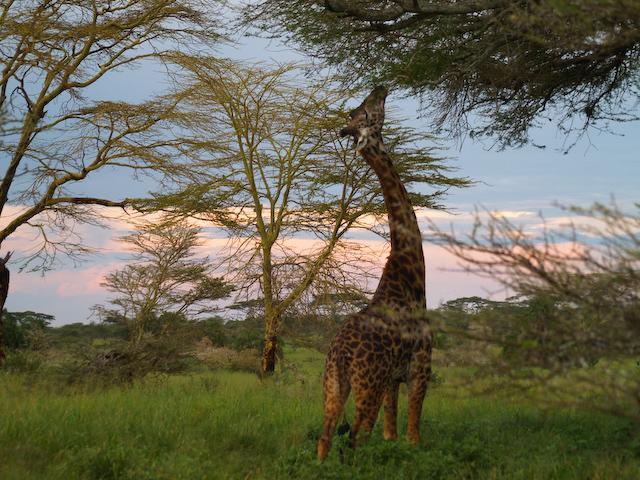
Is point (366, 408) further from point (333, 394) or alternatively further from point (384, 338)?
point (384, 338)

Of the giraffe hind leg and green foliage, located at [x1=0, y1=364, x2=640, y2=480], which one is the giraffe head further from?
green foliage, located at [x1=0, y1=364, x2=640, y2=480]

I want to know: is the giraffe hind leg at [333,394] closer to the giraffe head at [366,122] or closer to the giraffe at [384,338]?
the giraffe at [384,338]

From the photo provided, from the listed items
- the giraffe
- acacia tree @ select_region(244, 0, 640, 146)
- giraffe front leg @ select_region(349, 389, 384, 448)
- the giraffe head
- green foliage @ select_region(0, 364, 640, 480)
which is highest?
acacia tree @ select_region(244, 0, 640, 146)

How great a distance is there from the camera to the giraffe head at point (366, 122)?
7.01 metres

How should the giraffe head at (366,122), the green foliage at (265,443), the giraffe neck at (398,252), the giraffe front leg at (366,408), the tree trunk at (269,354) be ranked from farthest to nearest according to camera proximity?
1. the tree trunk at (269,354)
2. the giraffe head at (366,122)
3. the giraffe neck at (398,252)
4. the green foliage at (265,443)
5. the giraffe front leg at (366,408)

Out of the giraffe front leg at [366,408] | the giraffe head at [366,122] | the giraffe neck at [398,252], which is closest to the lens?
the giraffe front leg at [366,408]

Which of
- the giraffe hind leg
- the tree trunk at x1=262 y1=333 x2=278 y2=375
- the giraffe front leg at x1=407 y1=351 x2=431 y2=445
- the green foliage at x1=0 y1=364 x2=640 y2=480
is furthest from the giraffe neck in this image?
the tree trunk at x1=262 y1=333 x2=278 y2=375

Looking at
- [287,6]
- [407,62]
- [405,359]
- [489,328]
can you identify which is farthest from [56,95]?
[489,328]

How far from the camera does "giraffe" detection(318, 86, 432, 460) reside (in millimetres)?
6055

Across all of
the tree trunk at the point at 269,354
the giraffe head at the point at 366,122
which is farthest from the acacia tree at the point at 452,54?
the tree trunk at the point at 269,354

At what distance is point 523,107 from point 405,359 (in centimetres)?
728

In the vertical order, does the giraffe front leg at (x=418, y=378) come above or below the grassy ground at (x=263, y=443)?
above

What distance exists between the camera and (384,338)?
20.1 feet

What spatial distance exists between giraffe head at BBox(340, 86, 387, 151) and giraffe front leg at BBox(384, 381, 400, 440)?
7.66 ft
